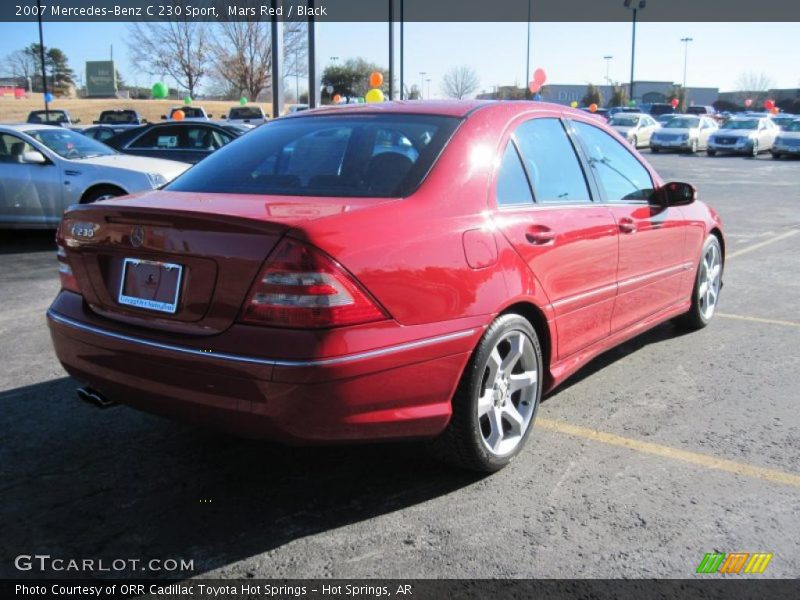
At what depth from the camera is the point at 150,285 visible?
2830 mm

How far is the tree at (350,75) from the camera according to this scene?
53781 mm

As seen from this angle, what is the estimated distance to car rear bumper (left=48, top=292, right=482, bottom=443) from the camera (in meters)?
2.54

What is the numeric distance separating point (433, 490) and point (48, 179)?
799 cm

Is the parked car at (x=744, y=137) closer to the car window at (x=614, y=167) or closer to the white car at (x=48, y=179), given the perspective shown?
the white car at (x=48, y=179)

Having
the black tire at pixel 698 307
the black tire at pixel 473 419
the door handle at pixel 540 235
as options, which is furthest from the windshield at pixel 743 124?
the black tire at pixel 473 419

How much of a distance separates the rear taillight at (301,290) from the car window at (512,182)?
107cm

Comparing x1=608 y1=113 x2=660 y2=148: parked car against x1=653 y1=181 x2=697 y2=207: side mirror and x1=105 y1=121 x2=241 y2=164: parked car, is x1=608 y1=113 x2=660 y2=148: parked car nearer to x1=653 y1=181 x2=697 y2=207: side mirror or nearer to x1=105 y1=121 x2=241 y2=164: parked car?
x1=105 y1=121 x2=241 y2=164: parked car

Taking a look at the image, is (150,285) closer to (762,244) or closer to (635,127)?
(762,244)

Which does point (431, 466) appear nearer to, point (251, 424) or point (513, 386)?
point (513, 386)

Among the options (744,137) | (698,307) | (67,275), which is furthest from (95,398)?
(744,137)

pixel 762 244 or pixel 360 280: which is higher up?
pixel 360 280

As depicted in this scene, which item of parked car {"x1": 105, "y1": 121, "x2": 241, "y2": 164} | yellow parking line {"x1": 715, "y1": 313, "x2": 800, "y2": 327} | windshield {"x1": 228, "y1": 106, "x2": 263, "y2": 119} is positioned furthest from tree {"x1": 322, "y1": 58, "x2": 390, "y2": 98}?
yellow parking line {"x1": 715, "y1": 313, "x2": 800, "y2": 327}

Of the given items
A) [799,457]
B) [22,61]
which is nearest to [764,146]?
[799,457]

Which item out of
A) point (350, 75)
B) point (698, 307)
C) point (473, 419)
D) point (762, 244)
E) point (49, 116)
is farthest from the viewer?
point (350, 75)
